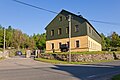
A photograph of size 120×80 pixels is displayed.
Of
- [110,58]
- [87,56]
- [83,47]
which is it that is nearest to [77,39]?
[83,47]

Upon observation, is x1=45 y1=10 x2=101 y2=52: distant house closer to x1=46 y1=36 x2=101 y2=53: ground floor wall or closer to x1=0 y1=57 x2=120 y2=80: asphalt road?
x1=46 y1=36 x2=101 y2=53: ground floor wall

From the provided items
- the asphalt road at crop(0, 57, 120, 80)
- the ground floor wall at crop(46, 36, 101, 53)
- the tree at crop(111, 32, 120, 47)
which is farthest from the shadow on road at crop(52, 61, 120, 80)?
the tree at crop(111, 32, 120, 47)

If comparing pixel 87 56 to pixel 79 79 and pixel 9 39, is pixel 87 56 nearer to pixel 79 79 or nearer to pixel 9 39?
pixel 79 79

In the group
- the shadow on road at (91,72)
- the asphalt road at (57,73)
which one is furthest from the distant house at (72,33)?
the shadow on road at (91,72)

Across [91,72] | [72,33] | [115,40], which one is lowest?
[91,72]

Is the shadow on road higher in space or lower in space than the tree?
lower

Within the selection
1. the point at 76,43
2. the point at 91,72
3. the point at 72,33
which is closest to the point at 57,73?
the point at 91,72

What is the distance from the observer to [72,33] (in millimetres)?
51062

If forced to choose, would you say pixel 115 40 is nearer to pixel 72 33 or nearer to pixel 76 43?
pixel 72 33

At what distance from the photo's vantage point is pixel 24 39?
288 feet

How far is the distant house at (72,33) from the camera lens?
48594mm

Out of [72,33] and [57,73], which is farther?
[72,33]

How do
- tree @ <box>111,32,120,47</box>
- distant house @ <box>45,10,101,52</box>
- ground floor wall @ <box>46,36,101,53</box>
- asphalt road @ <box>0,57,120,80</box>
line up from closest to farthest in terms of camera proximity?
1. asphalt road @ <box>0,57,120,80</box>
2. ground floor wall @ <box>46,36,101,53</box>
3. distant house @ <box>45,10,101,52</box>
4. tree @ <box>111,32,120,47</box>

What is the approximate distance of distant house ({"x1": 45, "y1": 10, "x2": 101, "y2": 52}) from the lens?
159 ft
